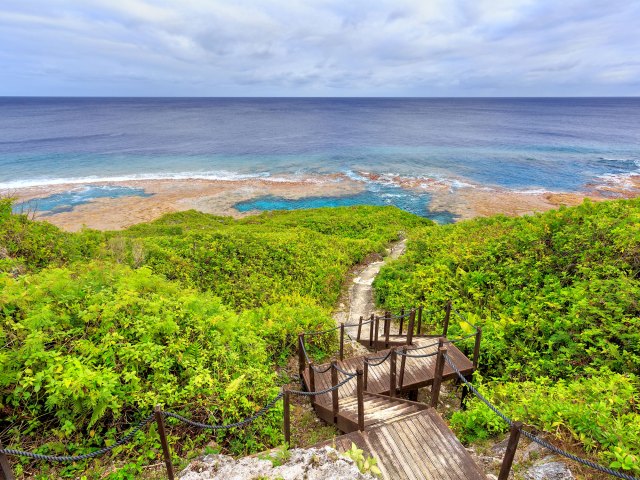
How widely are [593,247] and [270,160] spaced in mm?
48155

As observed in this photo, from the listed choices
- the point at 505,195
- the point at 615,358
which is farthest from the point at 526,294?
the point at 505,195

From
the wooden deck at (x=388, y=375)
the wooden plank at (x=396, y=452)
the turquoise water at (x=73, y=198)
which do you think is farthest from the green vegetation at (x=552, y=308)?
the turquoise water at (x=73, y=198)

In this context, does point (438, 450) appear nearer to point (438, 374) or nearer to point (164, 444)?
point (438, 374)

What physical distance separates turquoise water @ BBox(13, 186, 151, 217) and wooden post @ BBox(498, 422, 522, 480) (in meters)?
38.2

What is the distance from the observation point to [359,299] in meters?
15.9

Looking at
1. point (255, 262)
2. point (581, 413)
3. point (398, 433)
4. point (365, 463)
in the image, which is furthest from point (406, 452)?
point (255, 262)

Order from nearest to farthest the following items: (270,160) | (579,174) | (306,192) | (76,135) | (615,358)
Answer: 1. (615,358)
2. (306,192)
3. (579,174)
4. (270,160)
5. (76,135)

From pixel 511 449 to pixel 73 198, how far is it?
140ft

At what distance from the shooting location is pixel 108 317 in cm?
626

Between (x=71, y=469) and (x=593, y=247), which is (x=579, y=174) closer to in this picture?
(x=593, y=247)

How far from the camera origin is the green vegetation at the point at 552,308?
213 inches

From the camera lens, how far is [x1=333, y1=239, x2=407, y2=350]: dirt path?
14.3 m

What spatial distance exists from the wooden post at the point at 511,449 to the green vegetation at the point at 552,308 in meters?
1.11

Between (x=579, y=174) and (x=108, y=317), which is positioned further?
(x=579, y=174)
